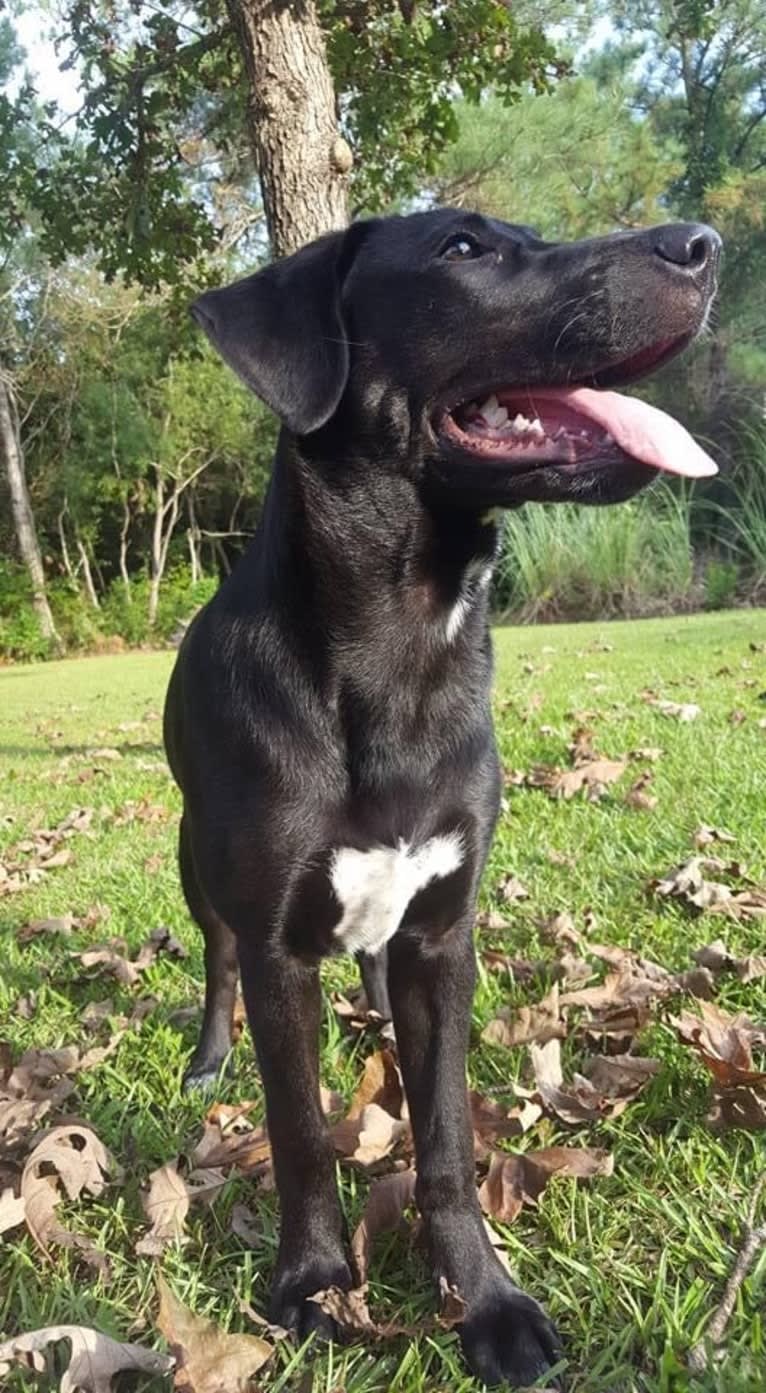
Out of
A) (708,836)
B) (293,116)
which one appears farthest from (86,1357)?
(293,116)

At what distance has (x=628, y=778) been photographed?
4.65m

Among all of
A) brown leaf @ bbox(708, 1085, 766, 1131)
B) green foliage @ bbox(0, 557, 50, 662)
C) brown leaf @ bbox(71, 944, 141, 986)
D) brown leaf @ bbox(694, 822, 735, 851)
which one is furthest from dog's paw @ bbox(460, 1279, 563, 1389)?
green foliage @ bbox(0, 557, 50, 662)

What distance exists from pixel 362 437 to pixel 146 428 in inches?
933

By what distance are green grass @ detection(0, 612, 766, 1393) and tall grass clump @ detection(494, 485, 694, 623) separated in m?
10.3

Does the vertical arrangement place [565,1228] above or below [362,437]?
below

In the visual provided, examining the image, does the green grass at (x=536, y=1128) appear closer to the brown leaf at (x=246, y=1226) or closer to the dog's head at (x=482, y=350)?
the brown leaf at (x=246, y=1226)

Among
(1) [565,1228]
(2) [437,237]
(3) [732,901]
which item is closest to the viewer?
(1) [565,1228]

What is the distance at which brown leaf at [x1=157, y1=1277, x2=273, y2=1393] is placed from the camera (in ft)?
5.10

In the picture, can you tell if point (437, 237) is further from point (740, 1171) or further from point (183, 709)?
point (740, 1171)

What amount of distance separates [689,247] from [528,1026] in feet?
5.43

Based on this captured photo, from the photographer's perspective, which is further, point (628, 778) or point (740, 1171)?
point (628, 778)

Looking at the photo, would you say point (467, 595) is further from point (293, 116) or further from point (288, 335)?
point (293, 116)

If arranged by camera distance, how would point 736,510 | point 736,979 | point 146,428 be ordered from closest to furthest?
point 736,979 → point 736,510 → point 146,428

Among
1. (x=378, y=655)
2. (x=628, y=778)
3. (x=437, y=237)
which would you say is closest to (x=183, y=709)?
(x=378, y=655)
